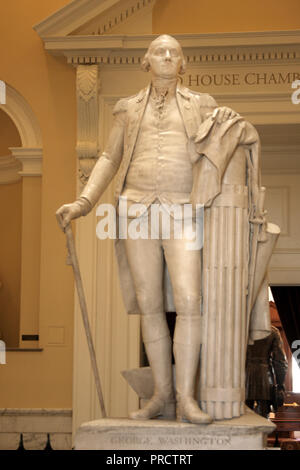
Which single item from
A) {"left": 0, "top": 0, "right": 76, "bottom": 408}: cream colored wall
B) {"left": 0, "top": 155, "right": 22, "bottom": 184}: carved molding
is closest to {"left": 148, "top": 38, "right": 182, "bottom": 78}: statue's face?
{"left": 0, "top": 0, "right": 76, "bottom": 408}: cream colored wall

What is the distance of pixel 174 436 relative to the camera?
4.03 m

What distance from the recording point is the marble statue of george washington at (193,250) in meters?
4.27

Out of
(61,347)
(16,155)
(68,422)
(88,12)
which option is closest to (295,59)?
(88,12)

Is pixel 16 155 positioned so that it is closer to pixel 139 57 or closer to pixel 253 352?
pixel 139 57

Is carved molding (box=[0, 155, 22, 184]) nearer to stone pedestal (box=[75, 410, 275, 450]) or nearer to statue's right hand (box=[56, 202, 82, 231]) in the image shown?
statue's right hand (box=[56, 202, 82, 231])

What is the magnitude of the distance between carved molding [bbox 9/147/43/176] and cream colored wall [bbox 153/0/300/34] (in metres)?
1.79

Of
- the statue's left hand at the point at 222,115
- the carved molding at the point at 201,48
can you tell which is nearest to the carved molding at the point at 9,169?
the carved molding at the point at 201,48

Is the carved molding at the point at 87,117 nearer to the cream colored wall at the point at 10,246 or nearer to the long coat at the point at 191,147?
the cream colored wall at the point at 10,246

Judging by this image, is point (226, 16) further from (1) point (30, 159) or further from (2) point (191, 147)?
(2) point (191, 147)

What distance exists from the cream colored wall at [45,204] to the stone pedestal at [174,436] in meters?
3.95

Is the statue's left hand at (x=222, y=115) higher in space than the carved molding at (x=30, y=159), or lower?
lower

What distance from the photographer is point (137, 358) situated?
7824mm

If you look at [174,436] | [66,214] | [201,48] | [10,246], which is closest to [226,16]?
[201,48]

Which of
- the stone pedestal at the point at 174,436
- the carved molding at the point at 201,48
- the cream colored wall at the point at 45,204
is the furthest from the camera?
the cream colored wall at the point at 45,204
